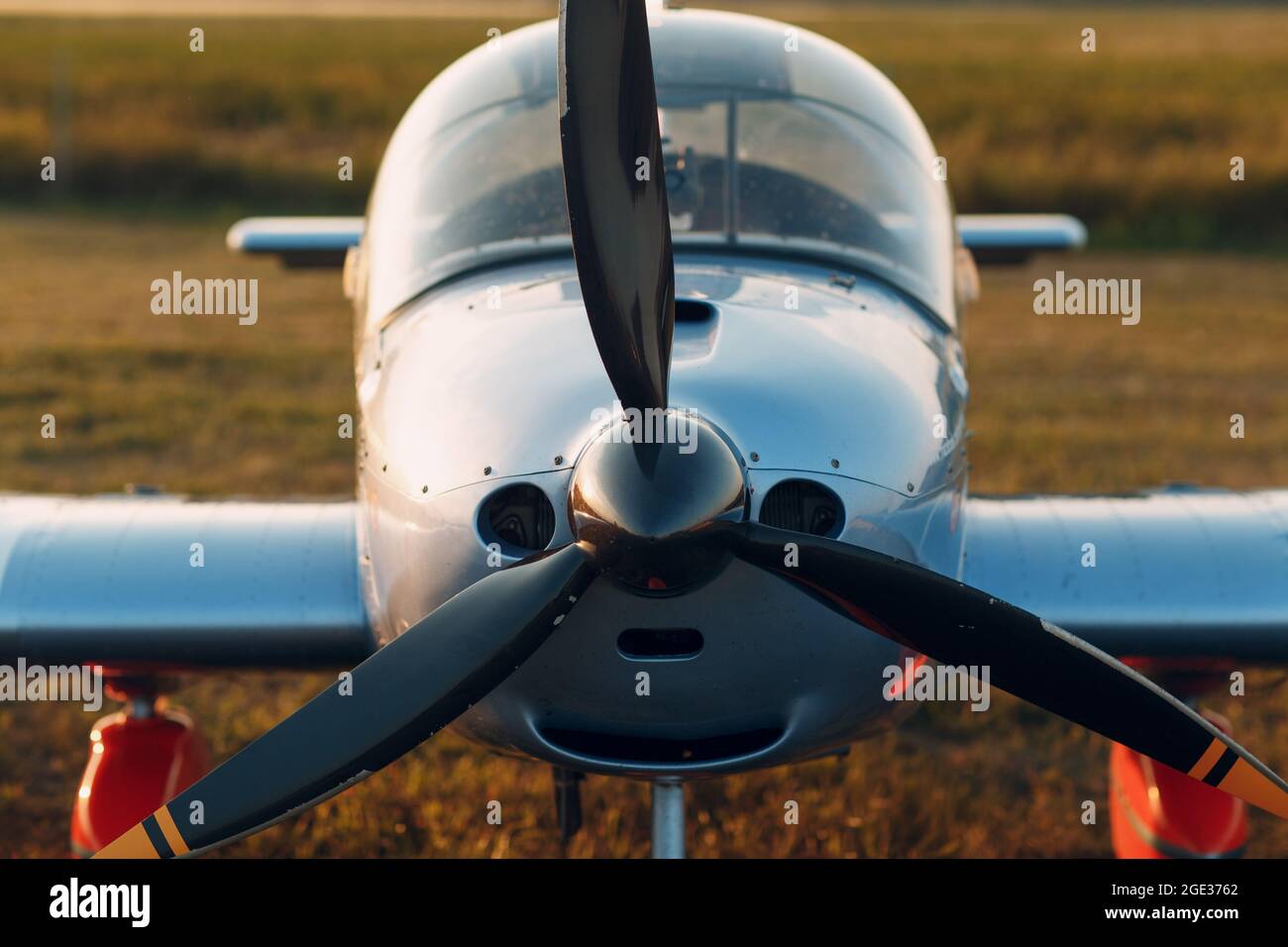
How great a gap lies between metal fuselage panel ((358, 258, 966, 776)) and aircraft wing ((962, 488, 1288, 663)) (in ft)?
1.60

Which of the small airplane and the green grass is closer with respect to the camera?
the small airplane

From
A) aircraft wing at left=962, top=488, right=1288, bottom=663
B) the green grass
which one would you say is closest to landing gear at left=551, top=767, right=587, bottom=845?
aircraft wing at left=962, top=488, right=1288, bottom=663

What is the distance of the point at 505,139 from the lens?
3.86 m

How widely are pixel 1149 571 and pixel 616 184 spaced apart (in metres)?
1.82

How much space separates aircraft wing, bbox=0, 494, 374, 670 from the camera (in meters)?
3.43

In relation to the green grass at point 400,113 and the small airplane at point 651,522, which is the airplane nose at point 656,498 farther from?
the green grass at point 400,113

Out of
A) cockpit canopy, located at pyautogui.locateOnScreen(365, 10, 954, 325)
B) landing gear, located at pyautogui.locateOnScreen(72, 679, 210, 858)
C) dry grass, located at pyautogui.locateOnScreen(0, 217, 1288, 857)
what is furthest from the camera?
dry grass, located at pyautogui.locateOnScreen(0, 217, 1288, 857)

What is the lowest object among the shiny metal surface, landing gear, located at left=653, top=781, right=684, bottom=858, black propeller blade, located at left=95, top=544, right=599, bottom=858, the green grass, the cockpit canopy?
landing gear, located at left=653, top=781, right=684, bottom=858

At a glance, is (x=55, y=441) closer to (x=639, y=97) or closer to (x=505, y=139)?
(x=505, y=139)

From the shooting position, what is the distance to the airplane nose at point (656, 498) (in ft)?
7.93

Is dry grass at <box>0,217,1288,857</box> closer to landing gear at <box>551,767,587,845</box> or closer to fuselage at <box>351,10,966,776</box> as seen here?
landing gear at <box>551,767,587,845</box>

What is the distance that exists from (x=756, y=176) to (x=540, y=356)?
3.84 ft

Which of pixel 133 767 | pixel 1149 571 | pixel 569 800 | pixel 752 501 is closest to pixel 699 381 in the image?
pixel 752 501
